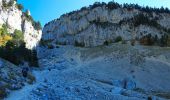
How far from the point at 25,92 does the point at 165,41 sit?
248 feet

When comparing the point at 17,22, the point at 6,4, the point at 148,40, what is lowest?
the point at 148,40

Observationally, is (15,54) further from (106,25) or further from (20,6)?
(20,6)

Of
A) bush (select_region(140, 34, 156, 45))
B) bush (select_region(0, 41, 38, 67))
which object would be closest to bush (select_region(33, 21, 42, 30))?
bush (select_region(140, 34, 156, 45))

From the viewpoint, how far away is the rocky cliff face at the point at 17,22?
126 meters

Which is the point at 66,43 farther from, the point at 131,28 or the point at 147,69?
the point at 147,69

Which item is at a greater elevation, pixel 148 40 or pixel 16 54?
pixel 148 40

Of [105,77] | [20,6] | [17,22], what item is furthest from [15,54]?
[20,6]

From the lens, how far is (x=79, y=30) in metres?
140

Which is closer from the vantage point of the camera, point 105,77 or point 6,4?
point 105,77

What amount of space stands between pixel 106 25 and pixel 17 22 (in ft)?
102

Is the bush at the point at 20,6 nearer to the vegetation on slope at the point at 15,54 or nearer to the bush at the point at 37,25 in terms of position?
the bush at the point at 37,25

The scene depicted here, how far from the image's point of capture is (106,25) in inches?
5094

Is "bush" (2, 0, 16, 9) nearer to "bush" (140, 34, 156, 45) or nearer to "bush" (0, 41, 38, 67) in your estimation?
"bush" (140, 34, 156, 45)

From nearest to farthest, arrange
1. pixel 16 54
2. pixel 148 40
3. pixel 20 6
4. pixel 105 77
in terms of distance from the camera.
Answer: pixel 105 77 < pixel 16 54 < pixel 148 40 < pixel 20 6
